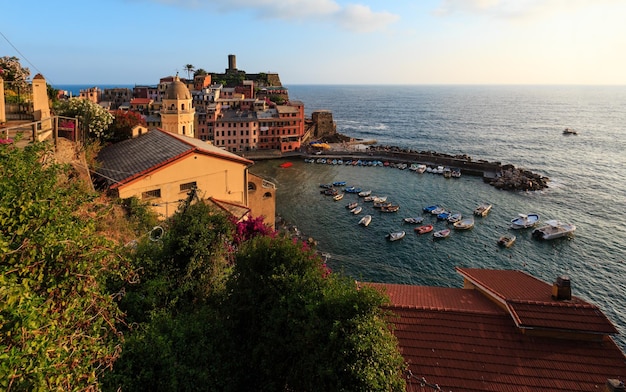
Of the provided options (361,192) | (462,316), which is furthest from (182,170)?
(361,192)

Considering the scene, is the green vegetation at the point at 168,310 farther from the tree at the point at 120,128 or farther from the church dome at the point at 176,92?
the church dome at the point at 176,92

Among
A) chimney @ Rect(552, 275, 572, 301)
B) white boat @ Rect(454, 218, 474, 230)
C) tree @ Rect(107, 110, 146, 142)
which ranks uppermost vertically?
tree @ Rect(107, 110, 146, 142)

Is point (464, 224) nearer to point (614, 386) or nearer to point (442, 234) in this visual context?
point (442, 234)

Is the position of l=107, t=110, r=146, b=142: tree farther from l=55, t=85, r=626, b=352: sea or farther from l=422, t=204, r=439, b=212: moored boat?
l=422, t=204, r=439, b=212: moored boat

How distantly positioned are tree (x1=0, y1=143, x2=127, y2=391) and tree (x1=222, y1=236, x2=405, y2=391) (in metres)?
2.91

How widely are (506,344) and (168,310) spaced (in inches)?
328

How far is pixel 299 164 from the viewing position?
69.1 m

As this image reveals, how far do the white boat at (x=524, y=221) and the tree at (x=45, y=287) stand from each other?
41.7 meters

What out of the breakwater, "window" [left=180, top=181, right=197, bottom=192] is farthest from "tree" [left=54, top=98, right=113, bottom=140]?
the breakwater

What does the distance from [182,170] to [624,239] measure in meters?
Result: 41.2

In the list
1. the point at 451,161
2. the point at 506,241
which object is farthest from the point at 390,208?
the point at 451,161

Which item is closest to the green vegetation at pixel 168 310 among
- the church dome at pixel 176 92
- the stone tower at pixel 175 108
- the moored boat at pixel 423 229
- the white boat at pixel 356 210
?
the stone tower at pixel 175 108

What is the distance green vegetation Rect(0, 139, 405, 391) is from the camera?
5164mm

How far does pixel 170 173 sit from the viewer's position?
21094 mm
